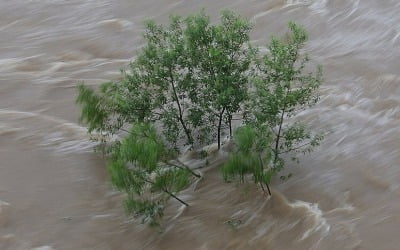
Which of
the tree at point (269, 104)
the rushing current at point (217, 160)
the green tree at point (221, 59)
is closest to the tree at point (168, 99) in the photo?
the green tree at point (221, 59)

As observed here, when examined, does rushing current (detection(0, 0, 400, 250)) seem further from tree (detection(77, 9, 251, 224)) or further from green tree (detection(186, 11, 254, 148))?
green tree (detection(186, 11, 254, 148))

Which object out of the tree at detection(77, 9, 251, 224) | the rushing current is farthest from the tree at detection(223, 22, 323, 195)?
the rushing current

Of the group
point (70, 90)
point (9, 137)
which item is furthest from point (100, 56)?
point (9, 137)

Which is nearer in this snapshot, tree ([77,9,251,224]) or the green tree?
tree ([77,9,251,224])

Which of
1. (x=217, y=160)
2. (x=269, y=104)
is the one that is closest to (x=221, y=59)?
(x=269, y=104)

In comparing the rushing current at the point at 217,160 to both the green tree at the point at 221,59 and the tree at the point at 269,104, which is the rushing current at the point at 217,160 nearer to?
the tree at the point at 269,104

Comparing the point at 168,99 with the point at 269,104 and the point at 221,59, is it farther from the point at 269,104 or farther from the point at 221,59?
the point at 269,104
